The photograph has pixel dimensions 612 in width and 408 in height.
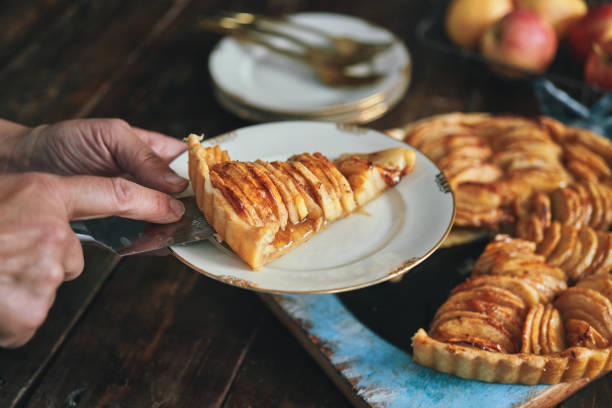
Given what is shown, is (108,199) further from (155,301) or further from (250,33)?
(250,33)

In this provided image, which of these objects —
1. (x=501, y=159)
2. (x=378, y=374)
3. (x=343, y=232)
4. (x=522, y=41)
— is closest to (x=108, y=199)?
(x=343, y=232)

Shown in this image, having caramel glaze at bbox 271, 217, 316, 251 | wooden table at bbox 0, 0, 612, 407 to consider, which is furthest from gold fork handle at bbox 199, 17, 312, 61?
caramel glaze at bbox 271, 217, 316, 251

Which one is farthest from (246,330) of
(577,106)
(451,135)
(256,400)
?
(577,106)

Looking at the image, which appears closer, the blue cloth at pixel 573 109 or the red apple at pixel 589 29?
the blue cloth at pixel 573 109

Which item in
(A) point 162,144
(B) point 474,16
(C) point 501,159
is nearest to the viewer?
(A) point 162,144

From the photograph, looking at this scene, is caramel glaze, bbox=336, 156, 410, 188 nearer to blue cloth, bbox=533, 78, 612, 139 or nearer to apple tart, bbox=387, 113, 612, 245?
apple tart, bbox=387, 113, 612, 245

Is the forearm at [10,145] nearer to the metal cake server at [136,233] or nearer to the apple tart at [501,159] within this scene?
the metal cake server at [136,233]

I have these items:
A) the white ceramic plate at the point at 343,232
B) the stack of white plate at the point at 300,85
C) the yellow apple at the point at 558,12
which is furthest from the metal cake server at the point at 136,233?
the yellow apple at the point at 558,12
